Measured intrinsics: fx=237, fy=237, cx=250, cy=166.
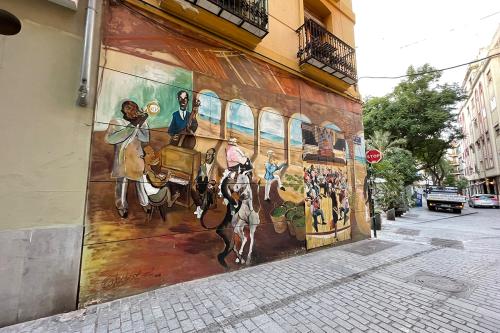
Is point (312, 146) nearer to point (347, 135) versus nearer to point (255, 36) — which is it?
point (347, 135)

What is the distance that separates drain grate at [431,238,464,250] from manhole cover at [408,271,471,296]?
11.6 ft

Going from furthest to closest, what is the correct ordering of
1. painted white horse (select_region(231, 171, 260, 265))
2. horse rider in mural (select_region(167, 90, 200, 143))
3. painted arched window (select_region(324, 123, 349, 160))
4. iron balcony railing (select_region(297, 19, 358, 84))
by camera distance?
painted arched window (select_region(324, 123, 349, 160)), iron balcony railing (select_region(297, 19, 358, 84)), painted white horse (select_region(231, 171, 260, 265)), horse rider in mural (select_region(167, 90, 200, 143))

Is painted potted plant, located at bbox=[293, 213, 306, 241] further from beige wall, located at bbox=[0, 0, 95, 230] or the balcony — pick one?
beige wall, located at bbox=[0, 0, 95, 230]

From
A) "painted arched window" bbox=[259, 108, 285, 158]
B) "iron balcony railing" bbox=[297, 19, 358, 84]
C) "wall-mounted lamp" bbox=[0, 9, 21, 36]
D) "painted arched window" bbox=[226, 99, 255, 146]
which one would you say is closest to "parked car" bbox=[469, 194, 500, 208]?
"iron balcony railing" bbox=[297, 19, 358, 84]

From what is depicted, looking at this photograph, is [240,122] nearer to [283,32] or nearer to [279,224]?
[279,224]

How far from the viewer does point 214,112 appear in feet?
17.4

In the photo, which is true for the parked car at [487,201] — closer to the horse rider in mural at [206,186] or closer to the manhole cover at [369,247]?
the manhole cover at [369,247]

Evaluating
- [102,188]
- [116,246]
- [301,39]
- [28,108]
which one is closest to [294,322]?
[116,246]

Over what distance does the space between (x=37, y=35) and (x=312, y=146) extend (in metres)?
6.48

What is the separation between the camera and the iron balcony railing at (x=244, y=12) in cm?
509

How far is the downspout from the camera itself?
3.68 meters

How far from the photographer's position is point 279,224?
6141 millimetres
